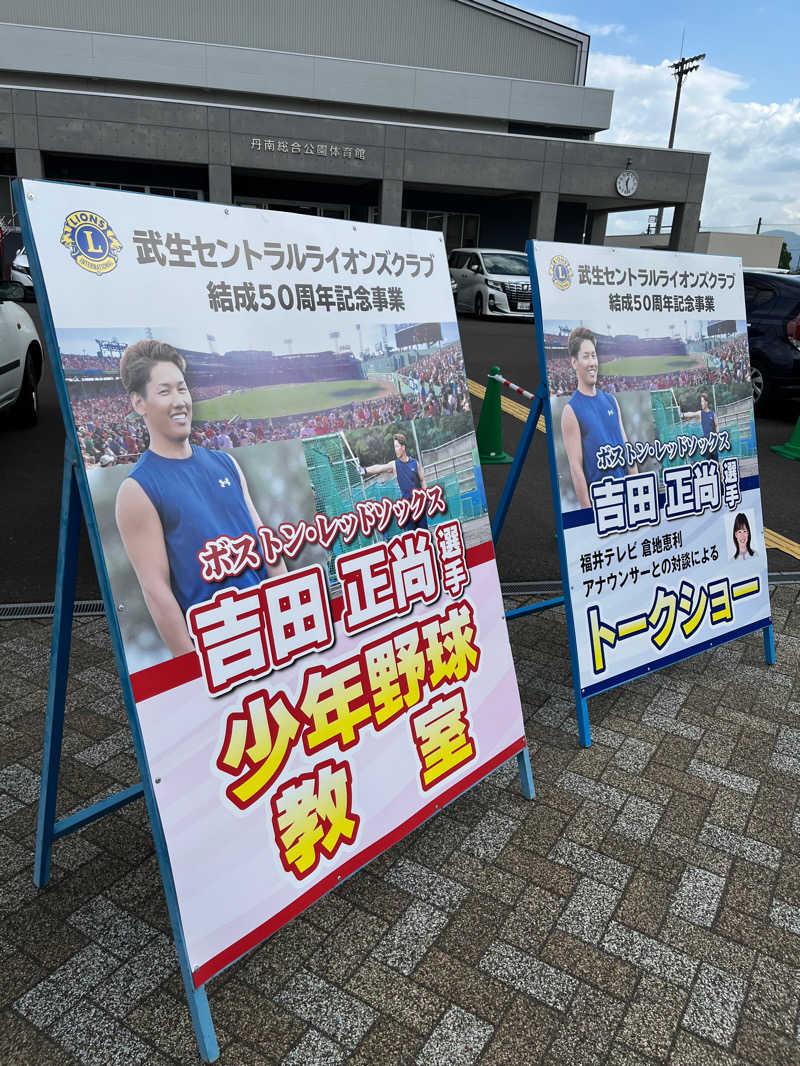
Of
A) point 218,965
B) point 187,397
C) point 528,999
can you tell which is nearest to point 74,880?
point 218,965

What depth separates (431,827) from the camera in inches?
112

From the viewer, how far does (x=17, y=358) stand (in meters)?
7.15

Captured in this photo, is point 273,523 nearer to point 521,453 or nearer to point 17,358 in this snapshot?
point 521,453

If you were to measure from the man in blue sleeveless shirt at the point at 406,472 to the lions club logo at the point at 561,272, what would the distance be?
1.12 m

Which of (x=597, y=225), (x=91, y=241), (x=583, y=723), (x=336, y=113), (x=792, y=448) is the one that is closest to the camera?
(x=91, y=241)

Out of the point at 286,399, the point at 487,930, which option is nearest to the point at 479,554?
the point at 286,399

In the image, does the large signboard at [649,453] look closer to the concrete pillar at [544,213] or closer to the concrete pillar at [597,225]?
the concrete pillar at [544,213]

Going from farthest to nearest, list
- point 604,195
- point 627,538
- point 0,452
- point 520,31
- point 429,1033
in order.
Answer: point 520,31
point 604,195
point 0,452
point 627,538
point 429,1033

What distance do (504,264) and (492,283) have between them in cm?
131

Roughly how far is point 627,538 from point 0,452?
5.98m

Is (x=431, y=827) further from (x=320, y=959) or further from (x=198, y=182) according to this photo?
(x=198, y=182)

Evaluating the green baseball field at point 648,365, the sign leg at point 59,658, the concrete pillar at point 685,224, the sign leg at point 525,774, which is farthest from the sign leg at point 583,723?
the concrete pillar at point 685,224

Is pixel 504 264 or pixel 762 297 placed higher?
pixel 504 264

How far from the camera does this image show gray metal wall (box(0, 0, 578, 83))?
2672cm
